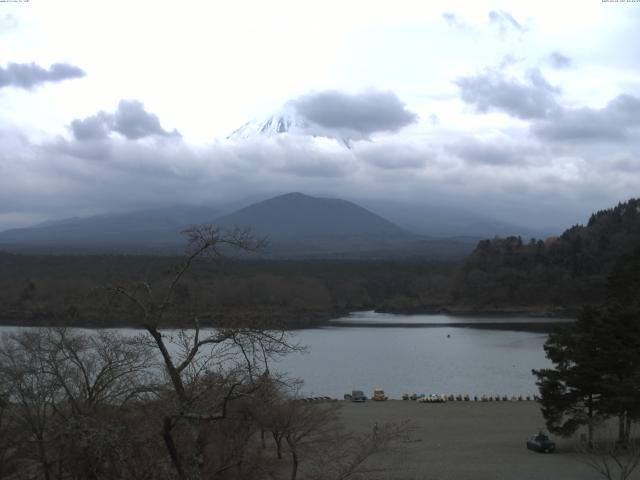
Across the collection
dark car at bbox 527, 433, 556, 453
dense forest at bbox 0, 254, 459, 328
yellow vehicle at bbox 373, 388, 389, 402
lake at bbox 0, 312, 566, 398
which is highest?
dense forest at bbox 0, 254, 459, 328

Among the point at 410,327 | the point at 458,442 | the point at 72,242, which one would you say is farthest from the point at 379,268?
the point at 72,242

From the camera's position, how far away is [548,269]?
245 feet

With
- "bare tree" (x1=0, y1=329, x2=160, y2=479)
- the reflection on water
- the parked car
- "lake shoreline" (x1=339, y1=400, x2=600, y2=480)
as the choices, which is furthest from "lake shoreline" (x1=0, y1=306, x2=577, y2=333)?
"bare tree" (x1=0, y1=329, x2=160, y2=479)

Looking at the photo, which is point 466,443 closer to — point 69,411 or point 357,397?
point 357,397

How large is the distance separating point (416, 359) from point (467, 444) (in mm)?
19540

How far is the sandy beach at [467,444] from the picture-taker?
14961 millimetres

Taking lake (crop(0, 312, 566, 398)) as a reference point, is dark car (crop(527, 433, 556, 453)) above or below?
above

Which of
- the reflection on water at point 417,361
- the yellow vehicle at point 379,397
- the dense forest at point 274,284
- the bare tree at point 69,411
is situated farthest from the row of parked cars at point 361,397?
the dense forest at point 274,284

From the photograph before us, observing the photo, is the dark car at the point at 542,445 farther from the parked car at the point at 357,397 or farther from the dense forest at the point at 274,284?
the dense forest at the point at 274,284

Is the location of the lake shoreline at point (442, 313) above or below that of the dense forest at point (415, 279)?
below

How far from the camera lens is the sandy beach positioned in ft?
49.1

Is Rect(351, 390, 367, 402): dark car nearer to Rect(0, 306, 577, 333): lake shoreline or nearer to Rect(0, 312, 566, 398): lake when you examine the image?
Rect(0, 312, 566, 398): lake

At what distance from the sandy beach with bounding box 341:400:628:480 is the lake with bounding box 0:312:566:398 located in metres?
3.47

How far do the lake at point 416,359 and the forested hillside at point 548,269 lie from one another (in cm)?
1837
